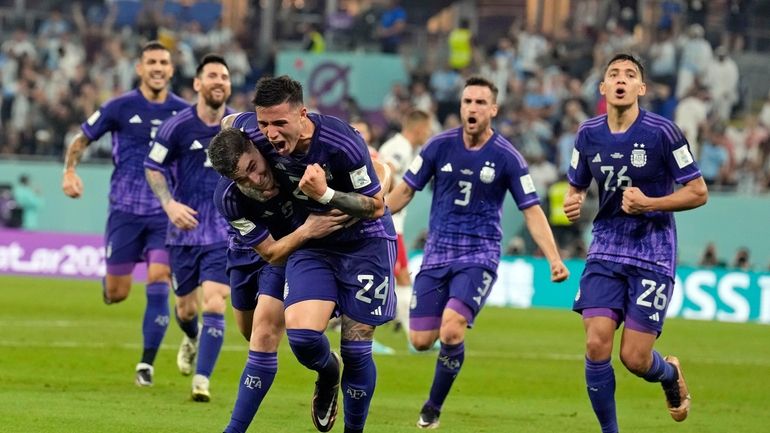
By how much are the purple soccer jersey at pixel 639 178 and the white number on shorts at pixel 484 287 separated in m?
1.75

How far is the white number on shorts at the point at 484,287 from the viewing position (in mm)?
11914

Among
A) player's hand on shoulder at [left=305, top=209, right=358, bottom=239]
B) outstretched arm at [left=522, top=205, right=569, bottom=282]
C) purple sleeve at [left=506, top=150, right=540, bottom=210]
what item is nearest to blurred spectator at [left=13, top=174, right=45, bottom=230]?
purple sleeve at [left=506, top=150, right=540, bottom=210]

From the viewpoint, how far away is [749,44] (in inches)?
1236

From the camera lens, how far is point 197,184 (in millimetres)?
12664

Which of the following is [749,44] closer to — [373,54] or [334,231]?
[373,54]

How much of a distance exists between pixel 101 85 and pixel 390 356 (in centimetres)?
1724

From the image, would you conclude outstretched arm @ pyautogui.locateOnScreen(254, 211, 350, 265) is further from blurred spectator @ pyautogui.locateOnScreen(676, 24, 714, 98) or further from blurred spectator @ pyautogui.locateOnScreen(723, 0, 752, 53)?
blurred spectator @ pyautogui.locateOnScreen(723, 0, 752, 53)

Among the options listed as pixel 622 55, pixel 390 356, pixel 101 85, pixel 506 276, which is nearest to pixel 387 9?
pixel 101 85

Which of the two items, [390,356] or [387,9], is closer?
[390,356]

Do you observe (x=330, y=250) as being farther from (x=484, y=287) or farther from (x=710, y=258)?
(x=710, y=258)

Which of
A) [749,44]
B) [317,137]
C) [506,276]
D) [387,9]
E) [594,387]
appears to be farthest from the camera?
[387,9]

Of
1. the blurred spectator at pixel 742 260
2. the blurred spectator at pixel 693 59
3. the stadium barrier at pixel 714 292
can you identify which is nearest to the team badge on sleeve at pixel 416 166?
the stadium barrier at pixel 714 292

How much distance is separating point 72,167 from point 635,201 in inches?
253

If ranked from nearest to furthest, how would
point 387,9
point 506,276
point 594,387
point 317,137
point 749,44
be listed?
point 317,137 < point 594,387 < point 506,276 < point 749,44 < point 387,9
